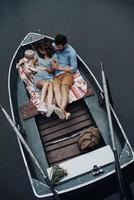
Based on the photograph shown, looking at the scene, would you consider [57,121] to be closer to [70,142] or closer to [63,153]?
[70,142]

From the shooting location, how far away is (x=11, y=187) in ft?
23.2

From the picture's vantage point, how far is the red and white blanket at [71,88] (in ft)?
23.3

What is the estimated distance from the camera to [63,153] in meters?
6.55

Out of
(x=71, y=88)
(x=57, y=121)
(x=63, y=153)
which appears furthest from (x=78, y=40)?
(x=63, y=153)

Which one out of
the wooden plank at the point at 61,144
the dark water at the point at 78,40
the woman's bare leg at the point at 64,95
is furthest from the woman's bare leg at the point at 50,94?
the dark water at the point at 78,40

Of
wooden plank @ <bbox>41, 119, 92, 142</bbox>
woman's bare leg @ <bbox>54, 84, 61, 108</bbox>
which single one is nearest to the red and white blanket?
woman's bare leg @ <bbox>54, 84, 61, 108</bbox>

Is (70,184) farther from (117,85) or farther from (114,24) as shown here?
(114,24)

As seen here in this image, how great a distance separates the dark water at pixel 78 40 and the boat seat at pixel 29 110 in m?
0.76

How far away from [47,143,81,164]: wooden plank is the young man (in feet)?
2.40

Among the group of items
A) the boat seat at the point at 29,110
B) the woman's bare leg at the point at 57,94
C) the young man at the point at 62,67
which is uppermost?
the young man at the point at 62,67

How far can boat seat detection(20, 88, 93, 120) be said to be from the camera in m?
7.09

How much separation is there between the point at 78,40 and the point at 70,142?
3.35 m

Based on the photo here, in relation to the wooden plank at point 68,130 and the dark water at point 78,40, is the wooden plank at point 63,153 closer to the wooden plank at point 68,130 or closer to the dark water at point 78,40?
the wooden plank at point 68,130

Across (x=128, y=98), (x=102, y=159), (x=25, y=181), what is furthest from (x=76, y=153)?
(x=128, y=98)
